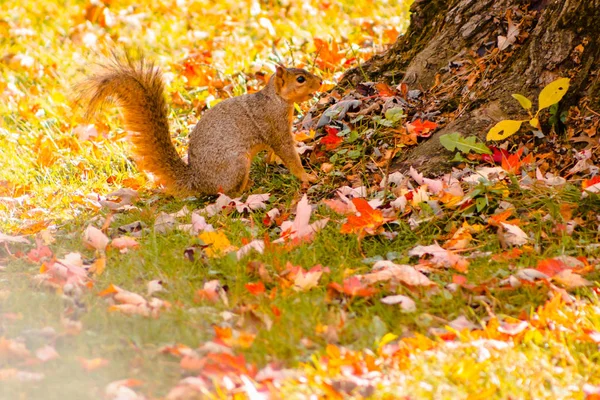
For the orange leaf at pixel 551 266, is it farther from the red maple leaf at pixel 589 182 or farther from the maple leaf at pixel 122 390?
the maple leaf at pixel 122 390

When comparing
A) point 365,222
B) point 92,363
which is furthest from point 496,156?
point 92,363

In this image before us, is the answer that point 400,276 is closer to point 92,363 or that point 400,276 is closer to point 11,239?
point 92,363

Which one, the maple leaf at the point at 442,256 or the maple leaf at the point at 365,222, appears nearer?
the maple leaf at the point at 442,256

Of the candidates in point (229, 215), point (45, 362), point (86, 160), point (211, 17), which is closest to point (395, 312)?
point (45, 362)

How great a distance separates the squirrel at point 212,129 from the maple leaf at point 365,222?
83 cm

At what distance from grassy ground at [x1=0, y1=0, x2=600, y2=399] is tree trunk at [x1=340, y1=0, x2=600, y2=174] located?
0.50 metres

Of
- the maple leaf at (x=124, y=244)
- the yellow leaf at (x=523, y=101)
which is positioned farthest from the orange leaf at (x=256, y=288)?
the yellow leaf at (x=523, y=101)

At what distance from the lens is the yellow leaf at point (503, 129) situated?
325cm

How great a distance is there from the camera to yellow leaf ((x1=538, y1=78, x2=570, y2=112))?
3217mm

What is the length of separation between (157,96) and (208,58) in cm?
219

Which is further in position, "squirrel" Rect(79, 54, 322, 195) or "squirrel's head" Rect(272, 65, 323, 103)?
"squirrel's head" Rect(272, 65, 323, 103)

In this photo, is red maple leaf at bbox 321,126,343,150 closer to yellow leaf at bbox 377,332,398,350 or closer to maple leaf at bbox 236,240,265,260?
maple leaf at bbox 236,240,265,260

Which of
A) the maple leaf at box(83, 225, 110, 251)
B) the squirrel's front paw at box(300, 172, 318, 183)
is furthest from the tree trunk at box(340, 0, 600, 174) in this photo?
the maple leaf at box(83, 225, 110, 251)

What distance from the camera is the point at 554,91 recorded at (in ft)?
10.6
